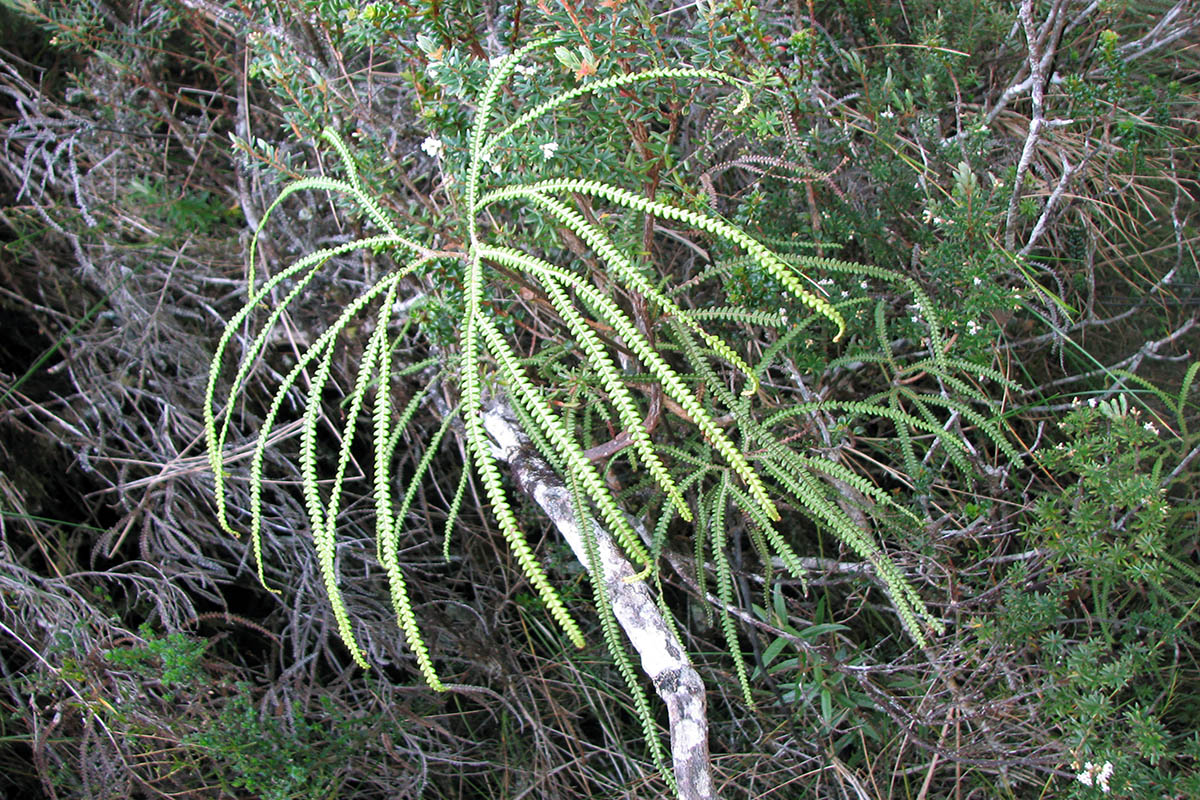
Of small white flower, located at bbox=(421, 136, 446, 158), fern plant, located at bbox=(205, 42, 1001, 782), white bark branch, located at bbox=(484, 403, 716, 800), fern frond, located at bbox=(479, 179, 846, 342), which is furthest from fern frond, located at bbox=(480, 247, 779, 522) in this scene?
small white flower, located at bbox=(421, 136, 446, 158)

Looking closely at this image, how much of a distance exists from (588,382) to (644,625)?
51cm

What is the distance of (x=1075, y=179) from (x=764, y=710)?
57.1 inches

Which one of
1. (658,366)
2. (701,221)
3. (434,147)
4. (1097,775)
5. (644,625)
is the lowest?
(1097,775)

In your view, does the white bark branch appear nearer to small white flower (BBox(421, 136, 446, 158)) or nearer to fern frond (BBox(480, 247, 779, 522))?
fern frond (BBox(480, 247, 779, 522))

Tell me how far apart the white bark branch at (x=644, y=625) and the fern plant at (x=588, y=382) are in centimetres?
6

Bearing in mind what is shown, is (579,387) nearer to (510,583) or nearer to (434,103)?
(434,103)

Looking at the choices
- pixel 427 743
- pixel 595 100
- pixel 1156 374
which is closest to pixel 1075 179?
pixel 1156 374

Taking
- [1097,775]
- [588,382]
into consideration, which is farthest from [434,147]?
[1097,775]

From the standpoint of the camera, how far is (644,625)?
5.09 feet

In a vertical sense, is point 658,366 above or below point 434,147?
below

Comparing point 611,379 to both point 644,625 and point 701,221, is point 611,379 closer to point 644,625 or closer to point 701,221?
point 701,221

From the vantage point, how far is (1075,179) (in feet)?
6.41

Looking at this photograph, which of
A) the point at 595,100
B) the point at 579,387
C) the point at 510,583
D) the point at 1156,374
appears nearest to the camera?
the point at 595,100

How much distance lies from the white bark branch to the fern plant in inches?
2.5
